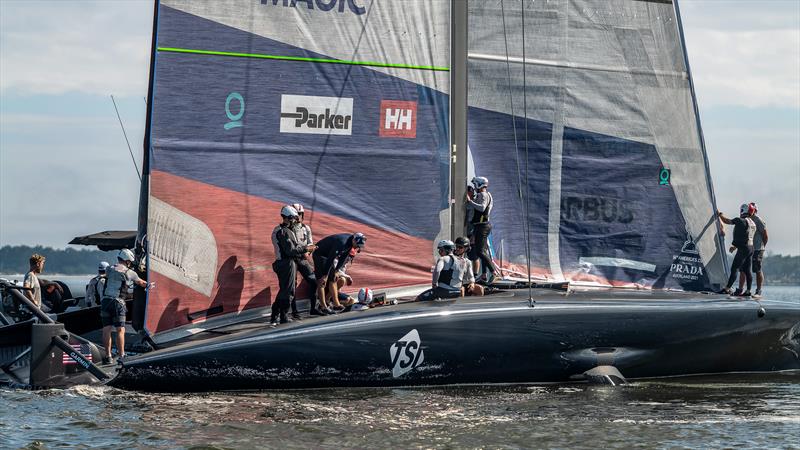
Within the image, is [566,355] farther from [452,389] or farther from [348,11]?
[348,11]

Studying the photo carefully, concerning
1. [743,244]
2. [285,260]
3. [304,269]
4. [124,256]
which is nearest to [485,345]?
[304,269]

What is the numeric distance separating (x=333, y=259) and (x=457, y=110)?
240 cm

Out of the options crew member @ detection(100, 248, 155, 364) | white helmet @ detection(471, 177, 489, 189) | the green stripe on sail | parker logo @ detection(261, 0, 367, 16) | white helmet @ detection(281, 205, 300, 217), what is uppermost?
parker logo @ detection(261, 0, 367, 16)

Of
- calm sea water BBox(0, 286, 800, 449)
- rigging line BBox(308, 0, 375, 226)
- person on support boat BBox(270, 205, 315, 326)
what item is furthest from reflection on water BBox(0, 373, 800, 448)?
rigging line BBox(308, 0, 375, 226)

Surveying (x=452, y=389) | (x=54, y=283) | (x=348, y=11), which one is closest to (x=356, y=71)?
(x=348, y=11)

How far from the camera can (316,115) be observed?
12953mm

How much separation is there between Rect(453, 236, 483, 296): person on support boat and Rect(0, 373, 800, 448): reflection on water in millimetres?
1289

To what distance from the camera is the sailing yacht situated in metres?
11.8

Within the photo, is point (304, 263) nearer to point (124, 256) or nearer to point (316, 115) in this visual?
point (316, 115)

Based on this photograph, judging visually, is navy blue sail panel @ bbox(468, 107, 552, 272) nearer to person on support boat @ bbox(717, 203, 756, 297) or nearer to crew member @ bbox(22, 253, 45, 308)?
person on support boat @ bbox(717, 203, 756, 297)

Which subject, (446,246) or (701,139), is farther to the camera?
(701,139)

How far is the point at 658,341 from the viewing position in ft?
41.1

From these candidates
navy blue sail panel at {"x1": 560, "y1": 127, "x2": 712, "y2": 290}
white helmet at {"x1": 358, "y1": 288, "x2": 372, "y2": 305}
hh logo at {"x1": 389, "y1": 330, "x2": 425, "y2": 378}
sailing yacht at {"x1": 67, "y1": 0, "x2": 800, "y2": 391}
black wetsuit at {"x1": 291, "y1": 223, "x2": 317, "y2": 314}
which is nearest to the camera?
hh logo at {"x1": 389, "y1": 330, "x2": 425, "y2": 378}

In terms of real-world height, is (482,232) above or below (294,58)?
below
